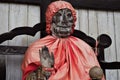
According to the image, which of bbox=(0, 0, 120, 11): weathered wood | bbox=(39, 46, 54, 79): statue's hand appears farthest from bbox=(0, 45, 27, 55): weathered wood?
bbox=(0, 0, 120, 11): weathered wood

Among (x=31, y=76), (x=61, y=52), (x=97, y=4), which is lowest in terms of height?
(x=31, y=76)

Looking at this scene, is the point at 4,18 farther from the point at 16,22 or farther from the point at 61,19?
the point at 61,19

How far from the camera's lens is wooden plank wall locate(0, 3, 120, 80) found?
2424 mm

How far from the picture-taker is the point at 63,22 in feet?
7.04

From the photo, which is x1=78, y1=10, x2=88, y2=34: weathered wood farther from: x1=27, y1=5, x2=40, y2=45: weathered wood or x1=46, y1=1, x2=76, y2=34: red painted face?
x1=46, y1=1, x2=76, y2=34: red painted face

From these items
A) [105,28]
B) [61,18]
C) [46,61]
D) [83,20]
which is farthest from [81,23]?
[46,61]

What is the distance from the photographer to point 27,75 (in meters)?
2.04

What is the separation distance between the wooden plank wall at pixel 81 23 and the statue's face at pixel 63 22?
313 millimetres

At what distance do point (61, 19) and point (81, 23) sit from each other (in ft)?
1.46

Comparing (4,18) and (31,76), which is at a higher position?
(4,18)

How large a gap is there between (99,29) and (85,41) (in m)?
0.29

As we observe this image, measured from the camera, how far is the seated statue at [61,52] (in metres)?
2.01

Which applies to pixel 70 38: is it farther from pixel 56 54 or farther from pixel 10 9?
pixel 10 9

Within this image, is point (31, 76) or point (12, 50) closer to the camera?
point (31, 76)
